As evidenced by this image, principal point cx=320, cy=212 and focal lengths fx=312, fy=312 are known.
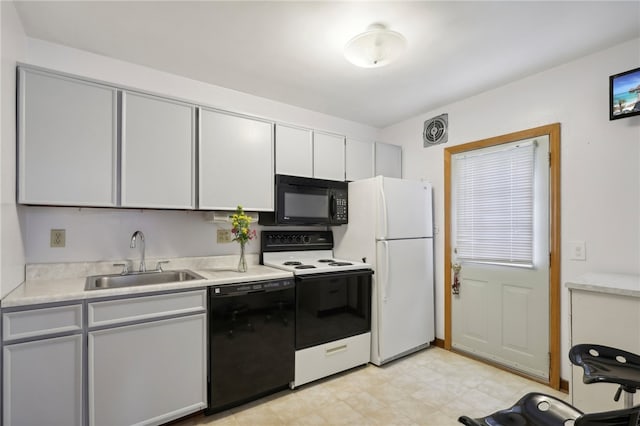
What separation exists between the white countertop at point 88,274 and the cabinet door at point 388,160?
5.77 feet

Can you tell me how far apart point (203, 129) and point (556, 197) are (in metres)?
2.83

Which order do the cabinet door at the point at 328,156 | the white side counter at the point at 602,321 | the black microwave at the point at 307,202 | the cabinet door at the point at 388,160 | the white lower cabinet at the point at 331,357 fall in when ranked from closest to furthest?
the white side counter at the point at 602,321
the white lower cabinet at the point at 331,357
the black microwave at the point at 307,202
the cabinet door at the point at 328,156
the cabinet door at the point at 388,160

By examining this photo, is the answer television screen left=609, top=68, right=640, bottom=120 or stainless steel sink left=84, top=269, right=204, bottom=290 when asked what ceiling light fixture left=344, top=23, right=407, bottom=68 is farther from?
stainless steel sink left=84, top=269, right=204, bottom=290

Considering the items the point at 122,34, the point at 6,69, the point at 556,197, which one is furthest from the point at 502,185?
the point at 6,69

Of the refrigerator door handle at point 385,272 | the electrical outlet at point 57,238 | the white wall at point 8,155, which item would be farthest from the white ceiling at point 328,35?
the refrigerator door handle at point 385,272

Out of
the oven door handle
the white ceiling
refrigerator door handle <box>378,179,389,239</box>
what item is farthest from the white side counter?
the white ceiling

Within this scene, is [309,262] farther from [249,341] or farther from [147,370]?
[147,370]

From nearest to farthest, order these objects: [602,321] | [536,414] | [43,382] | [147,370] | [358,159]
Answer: [536,414] → [43,382] → [602,321] → [147,370] → [358,159]

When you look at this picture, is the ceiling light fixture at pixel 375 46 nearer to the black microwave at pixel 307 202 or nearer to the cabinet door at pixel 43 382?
the black microwave at pixel 307 202

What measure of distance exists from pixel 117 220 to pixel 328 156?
190cm

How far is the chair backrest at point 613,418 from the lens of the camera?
82 centimetres

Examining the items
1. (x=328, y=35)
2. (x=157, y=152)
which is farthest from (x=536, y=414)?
(x=157, y=152)

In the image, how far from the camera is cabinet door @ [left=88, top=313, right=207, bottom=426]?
176 cm

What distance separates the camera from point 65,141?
6.34 ft
